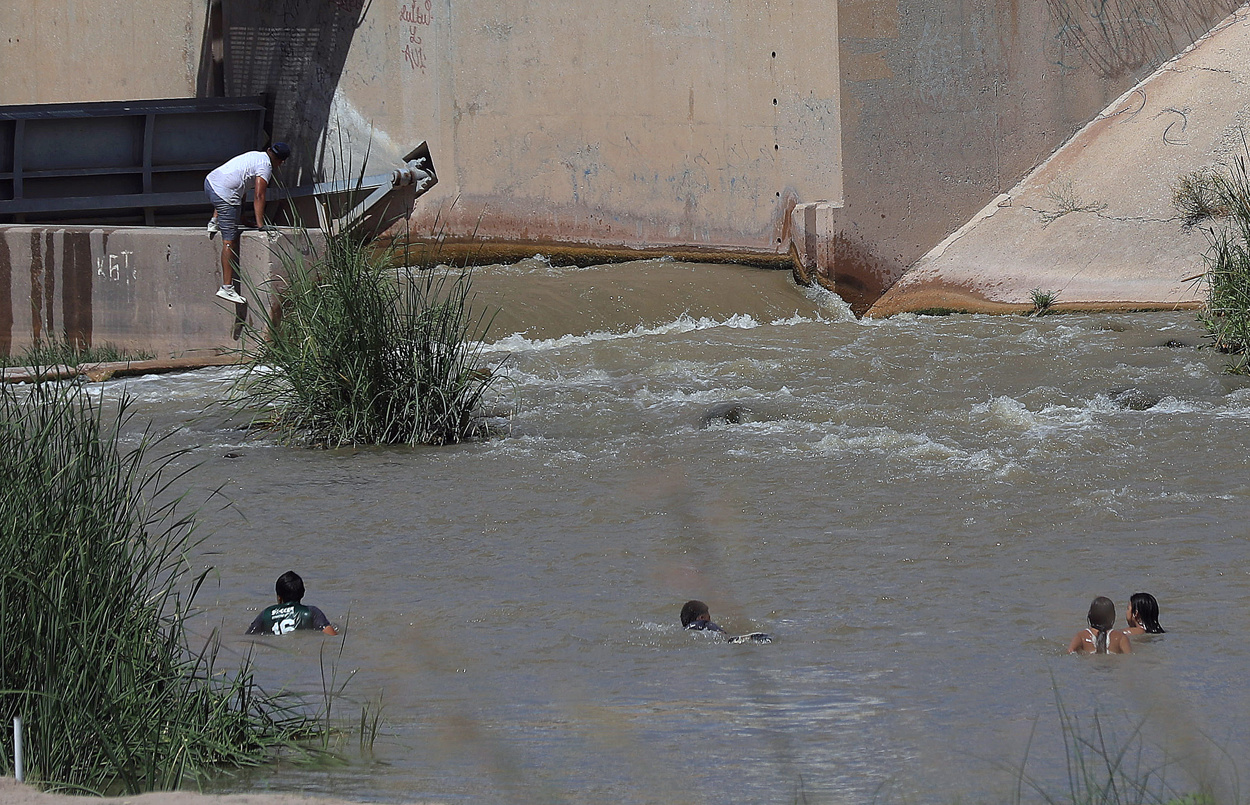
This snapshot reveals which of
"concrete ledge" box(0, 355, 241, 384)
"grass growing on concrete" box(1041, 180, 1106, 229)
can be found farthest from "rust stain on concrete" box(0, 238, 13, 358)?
"grass growing on concrete" box(1041, 180, 1106, 229)

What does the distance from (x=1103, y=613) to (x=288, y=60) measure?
589 inches

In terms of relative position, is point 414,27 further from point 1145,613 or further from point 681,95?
point 1145,613

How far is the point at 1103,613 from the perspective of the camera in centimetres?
519

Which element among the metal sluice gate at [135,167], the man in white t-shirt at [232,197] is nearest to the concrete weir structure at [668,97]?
the man in white t-shirt at [232,197]

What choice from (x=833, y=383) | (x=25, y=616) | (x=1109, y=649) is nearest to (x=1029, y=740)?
(x=1109, y=649)

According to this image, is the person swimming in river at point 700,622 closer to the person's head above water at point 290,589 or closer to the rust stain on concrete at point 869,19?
the person's head above water at point 290,589

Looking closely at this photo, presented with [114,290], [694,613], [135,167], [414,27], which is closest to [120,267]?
[114,290]

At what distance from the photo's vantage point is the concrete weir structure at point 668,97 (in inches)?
563

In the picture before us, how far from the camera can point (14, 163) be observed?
1652cm

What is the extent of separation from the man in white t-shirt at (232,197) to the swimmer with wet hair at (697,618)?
680 centimetres

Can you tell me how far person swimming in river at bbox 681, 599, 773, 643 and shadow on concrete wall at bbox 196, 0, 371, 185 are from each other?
43.6ft

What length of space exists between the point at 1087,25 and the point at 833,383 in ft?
19.3

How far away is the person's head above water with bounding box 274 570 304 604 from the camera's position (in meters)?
5.62

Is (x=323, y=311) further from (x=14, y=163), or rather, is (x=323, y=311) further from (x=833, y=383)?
(x=14, y=163)
